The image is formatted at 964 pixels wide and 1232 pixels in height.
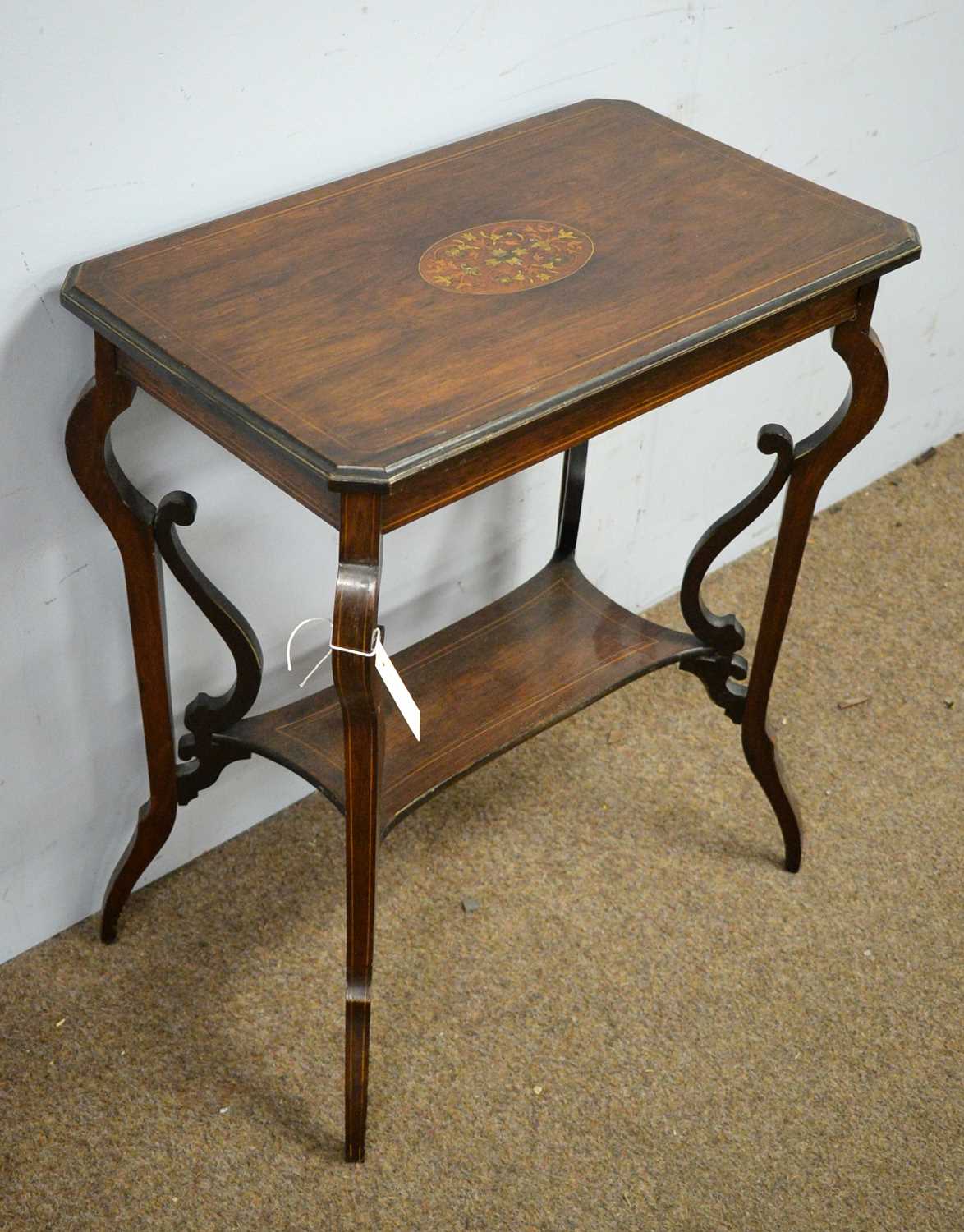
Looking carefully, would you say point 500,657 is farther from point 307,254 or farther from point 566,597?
point 307,254

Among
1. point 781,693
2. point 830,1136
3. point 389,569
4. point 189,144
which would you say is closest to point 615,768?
point 781,693

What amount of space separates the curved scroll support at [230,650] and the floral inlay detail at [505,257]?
369mm

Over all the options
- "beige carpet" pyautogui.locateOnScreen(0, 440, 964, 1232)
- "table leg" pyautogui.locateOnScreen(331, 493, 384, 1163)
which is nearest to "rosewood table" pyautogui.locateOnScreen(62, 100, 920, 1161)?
"table leg" pyautogui.locateOnScreen(331, 493, 384, 1163)

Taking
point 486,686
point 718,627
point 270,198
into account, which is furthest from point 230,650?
point 718,627

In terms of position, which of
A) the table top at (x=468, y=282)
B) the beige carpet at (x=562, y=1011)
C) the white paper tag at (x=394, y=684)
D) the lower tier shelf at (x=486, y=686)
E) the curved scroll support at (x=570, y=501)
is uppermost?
the table top at (x=468, y=282)

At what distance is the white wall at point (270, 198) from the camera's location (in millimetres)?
1501

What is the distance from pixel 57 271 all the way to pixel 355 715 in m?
0.57

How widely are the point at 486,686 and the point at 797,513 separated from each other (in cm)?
45

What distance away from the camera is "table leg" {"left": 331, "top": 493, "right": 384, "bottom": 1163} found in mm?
1275

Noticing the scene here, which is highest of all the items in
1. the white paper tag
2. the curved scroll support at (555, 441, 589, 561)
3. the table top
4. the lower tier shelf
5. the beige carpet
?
the table top

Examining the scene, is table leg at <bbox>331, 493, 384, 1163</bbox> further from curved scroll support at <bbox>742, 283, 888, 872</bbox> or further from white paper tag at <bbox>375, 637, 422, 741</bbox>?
curved scroll support at <bbox>742, 283, 888, 872</bbox>

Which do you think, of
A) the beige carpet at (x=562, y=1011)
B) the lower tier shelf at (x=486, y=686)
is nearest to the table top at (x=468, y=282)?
the lower tier shelf at (x=486, y=686)

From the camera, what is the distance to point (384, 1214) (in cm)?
169

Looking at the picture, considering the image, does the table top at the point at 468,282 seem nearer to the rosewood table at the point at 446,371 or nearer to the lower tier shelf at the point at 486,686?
the rosewood table at the point at 446,371
